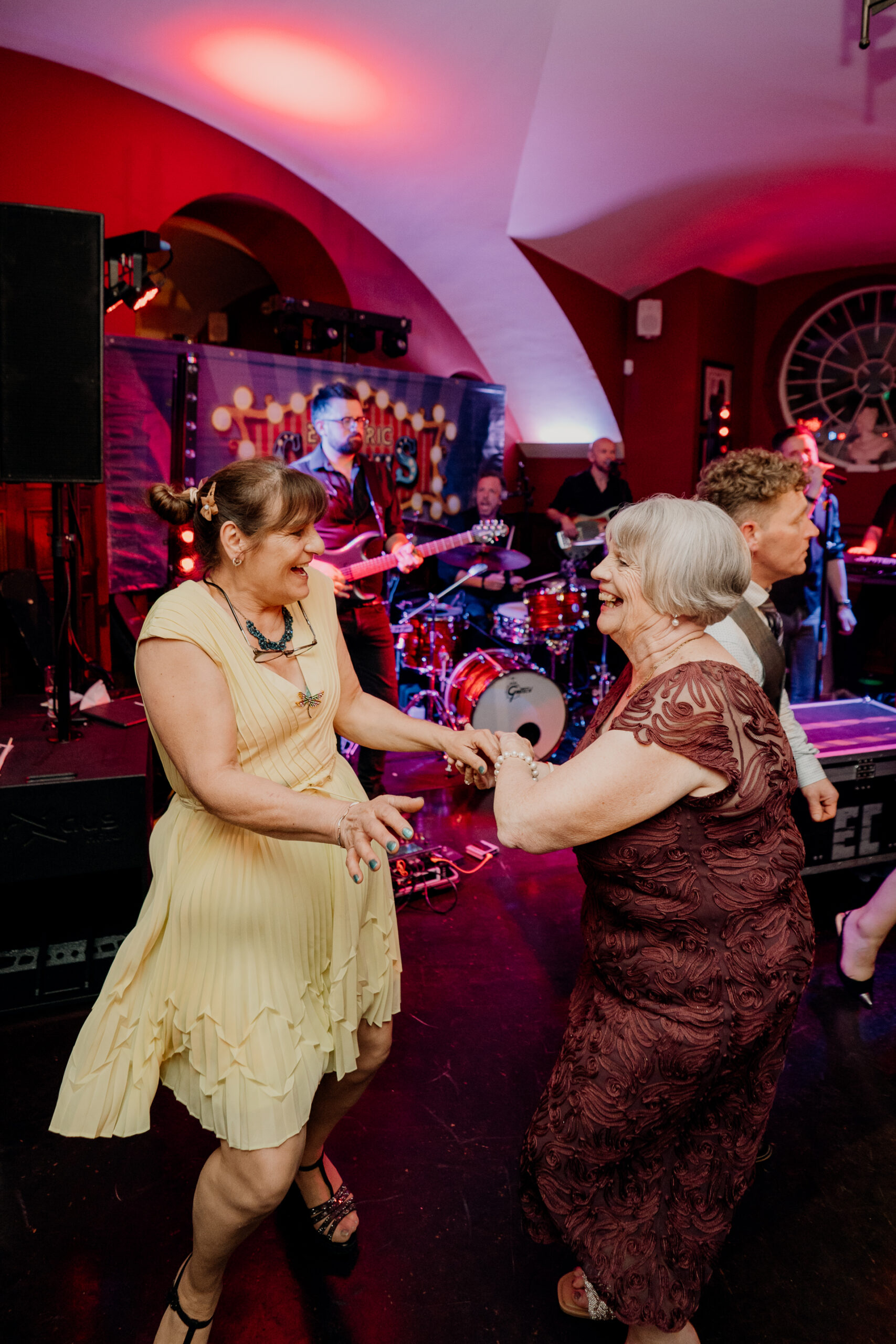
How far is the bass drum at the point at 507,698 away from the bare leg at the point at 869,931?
2.26 meters

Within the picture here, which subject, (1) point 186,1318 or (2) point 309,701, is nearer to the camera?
(1) point 186,1318

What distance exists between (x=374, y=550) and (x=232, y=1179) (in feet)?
12.1

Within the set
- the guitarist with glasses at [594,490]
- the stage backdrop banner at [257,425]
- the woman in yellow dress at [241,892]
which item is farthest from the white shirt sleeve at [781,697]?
the guitarist with glasses at [594,490]

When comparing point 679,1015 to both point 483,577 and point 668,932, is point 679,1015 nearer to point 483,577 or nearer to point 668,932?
point 668,932

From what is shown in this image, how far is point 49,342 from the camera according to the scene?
9.64 ft

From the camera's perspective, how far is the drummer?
6215 mm

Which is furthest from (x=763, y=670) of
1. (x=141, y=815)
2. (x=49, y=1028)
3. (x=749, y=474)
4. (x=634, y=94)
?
(x=634, y=94)

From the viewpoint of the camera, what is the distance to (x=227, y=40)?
473 centimetres

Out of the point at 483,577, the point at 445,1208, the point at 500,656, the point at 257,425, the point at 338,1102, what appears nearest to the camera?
the point at 338,1102

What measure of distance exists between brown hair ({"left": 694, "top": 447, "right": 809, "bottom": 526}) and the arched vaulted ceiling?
316cm

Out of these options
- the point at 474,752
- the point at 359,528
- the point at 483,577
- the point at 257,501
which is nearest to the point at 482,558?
the point at 483,577

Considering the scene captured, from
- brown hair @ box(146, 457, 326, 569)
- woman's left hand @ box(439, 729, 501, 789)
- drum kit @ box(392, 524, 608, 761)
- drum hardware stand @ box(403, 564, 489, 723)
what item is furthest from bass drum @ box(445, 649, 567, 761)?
brown hair @ box(146, 457, 326, 569)

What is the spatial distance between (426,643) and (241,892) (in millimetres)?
4033

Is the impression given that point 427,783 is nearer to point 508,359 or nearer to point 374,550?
point 374,550
